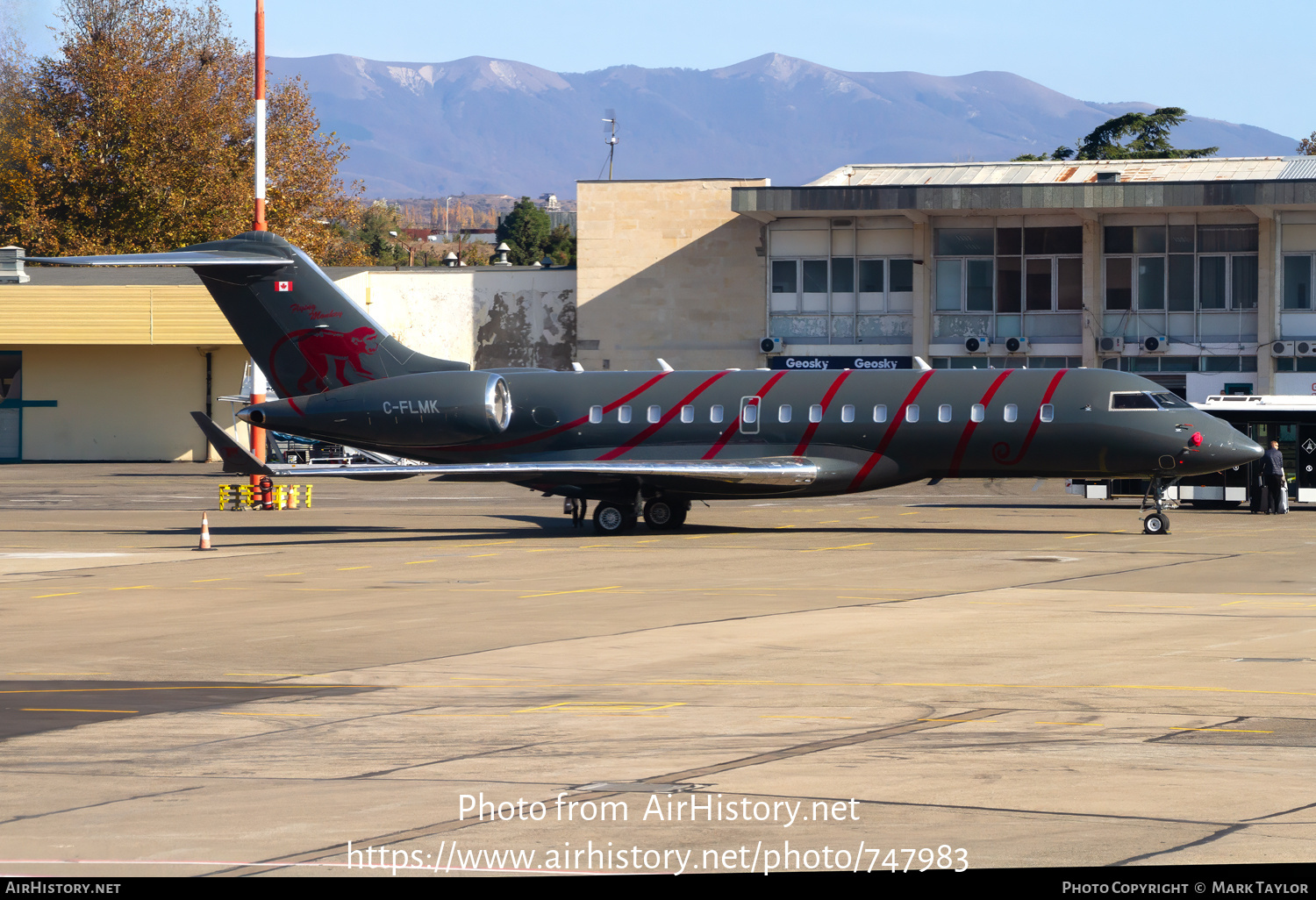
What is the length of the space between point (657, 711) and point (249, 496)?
30.2m

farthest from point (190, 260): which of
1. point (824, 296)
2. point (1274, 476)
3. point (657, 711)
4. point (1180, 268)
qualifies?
point (1180, 268)

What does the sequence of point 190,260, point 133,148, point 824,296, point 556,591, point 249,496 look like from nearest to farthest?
point 556,591 → point 190,260 → point 249,496 → point 824,296 → point 133,148

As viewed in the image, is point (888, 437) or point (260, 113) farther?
point (260, 113)

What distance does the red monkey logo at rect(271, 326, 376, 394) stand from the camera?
1288 inches

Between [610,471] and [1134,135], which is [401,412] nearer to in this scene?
[610,471]

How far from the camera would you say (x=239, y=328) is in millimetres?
33094

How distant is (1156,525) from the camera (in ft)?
99.5

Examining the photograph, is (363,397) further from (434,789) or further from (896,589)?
(434,789)

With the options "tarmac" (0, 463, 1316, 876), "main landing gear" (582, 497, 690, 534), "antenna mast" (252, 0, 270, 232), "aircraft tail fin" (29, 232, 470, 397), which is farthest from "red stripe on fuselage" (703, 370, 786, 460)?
"antenna mast" (252, 0, 270, 232)

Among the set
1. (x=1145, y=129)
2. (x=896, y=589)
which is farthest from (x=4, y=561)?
(x=1145, y=129)

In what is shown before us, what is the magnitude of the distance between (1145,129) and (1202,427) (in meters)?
63.9

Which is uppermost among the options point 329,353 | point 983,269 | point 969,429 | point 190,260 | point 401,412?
point 983,269

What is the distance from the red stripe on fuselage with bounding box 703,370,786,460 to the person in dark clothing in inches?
560

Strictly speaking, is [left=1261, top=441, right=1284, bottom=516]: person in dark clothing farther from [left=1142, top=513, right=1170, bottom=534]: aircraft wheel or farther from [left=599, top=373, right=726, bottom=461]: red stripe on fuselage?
[left=599, top=373, right=726, bottom=461]: red stripe on fuselage
